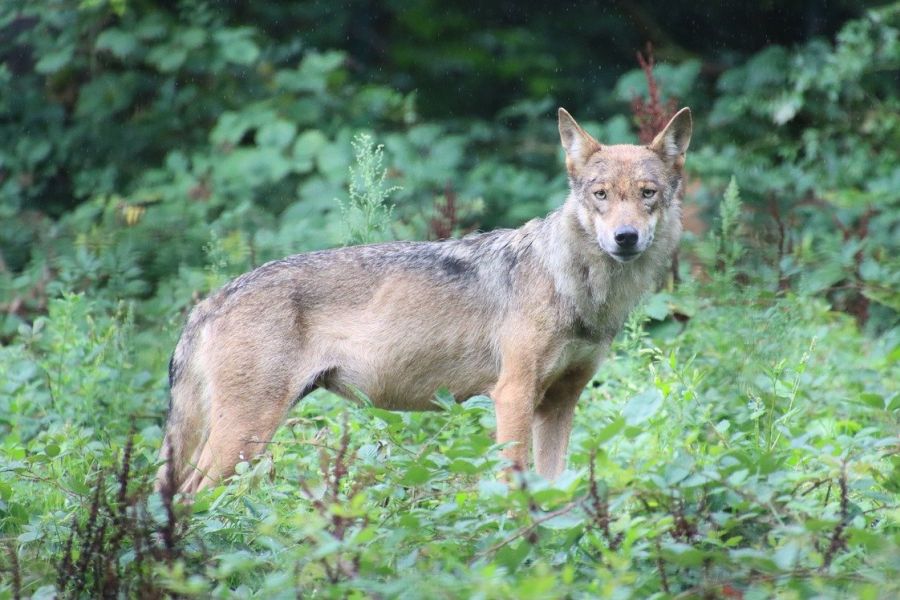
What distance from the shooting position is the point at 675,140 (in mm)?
5434

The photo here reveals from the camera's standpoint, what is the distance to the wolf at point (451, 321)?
5.23m

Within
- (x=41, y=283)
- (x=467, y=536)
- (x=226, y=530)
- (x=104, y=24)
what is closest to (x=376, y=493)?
(x=467, y=536)

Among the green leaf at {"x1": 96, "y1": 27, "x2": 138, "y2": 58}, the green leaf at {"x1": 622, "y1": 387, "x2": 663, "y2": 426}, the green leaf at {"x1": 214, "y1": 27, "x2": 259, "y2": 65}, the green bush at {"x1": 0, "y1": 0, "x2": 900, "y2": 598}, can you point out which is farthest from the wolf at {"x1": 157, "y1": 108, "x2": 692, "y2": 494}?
the green leaf at {"x1": 96, "y1": 27, "x2": 138, "y2": 58}

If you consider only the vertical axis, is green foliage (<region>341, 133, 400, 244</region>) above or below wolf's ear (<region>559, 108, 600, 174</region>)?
below

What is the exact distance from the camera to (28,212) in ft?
35.4

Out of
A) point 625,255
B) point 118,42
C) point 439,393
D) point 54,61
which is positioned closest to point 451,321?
point 625,255

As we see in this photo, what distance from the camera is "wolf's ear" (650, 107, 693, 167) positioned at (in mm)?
5375

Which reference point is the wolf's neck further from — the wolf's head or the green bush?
the green bush

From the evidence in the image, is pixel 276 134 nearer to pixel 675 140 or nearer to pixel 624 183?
pixel 675 140

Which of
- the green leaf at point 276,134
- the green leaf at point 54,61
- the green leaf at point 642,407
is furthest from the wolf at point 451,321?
the green leaf at point 54,61

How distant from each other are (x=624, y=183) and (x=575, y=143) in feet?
1.38

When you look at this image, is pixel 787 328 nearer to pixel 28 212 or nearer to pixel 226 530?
pixel 226 530

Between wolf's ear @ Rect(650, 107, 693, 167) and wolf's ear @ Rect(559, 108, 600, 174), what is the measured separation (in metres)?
0.28

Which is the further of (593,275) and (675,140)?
(675,140)
